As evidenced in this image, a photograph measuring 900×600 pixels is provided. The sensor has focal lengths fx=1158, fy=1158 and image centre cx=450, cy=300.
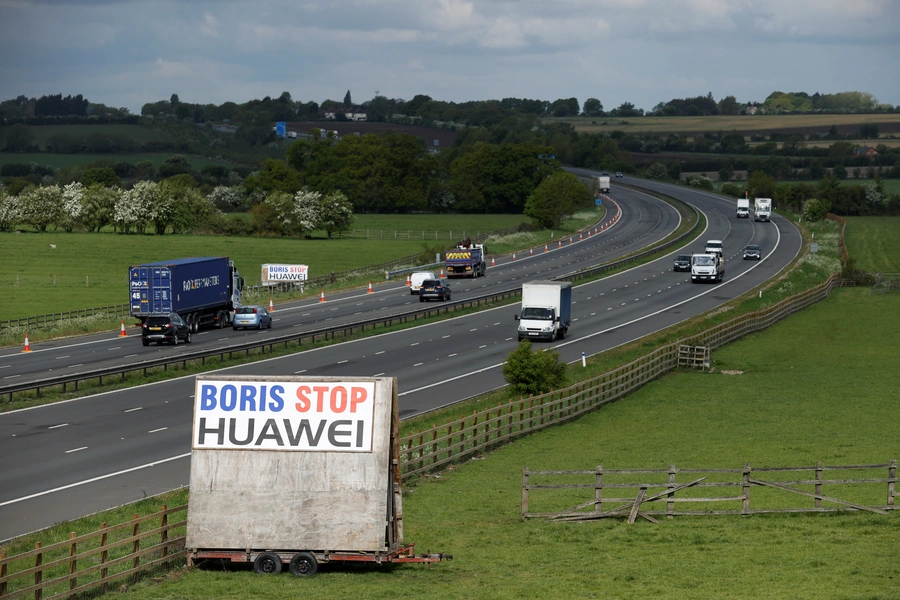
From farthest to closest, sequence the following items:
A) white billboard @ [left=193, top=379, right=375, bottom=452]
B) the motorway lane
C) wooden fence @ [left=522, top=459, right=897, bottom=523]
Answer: the motorway lane
wooden fence @ [left=522, top=459, right=897, bottom=523]
white billboard @ [left=193, top=379, right=375, bottom=452]

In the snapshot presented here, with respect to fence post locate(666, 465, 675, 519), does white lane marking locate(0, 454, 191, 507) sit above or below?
below

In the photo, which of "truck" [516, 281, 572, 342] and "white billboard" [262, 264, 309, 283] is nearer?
"truck" [516, 281, 572, 342]

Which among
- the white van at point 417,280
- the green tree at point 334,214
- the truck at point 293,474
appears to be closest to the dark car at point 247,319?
the white van at point 417,280

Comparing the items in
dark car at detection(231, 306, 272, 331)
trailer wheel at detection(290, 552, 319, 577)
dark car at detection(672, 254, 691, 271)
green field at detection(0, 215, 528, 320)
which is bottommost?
green field at detection(0, 215, 528, 320)

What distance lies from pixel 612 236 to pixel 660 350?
8794 cm

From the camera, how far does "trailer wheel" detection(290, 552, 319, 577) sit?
18.2 meters

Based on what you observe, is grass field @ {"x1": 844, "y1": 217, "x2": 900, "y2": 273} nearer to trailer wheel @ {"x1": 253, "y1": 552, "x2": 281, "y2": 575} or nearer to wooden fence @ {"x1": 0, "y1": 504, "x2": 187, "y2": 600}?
trailer wheel @ {"x1": 253, "y1": 552, "x2": 281, "y2": 575}

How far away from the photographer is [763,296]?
8050 cm

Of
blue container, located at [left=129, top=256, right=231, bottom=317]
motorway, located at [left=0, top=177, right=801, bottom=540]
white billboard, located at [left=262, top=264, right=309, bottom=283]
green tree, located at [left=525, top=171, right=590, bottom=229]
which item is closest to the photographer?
motorway, located at [left=0, top=177, right=801, bottom=540]

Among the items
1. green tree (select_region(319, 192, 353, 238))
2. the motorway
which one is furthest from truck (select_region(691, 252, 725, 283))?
A: green tree (select_region(319, 192, 353, 238))

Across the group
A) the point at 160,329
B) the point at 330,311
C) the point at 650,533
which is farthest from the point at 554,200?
the point at 650,533

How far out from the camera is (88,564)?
19750 millimetres

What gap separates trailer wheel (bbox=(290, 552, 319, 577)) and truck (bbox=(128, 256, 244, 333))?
41443mm

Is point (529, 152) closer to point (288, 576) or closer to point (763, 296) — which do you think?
point (763, 296)
